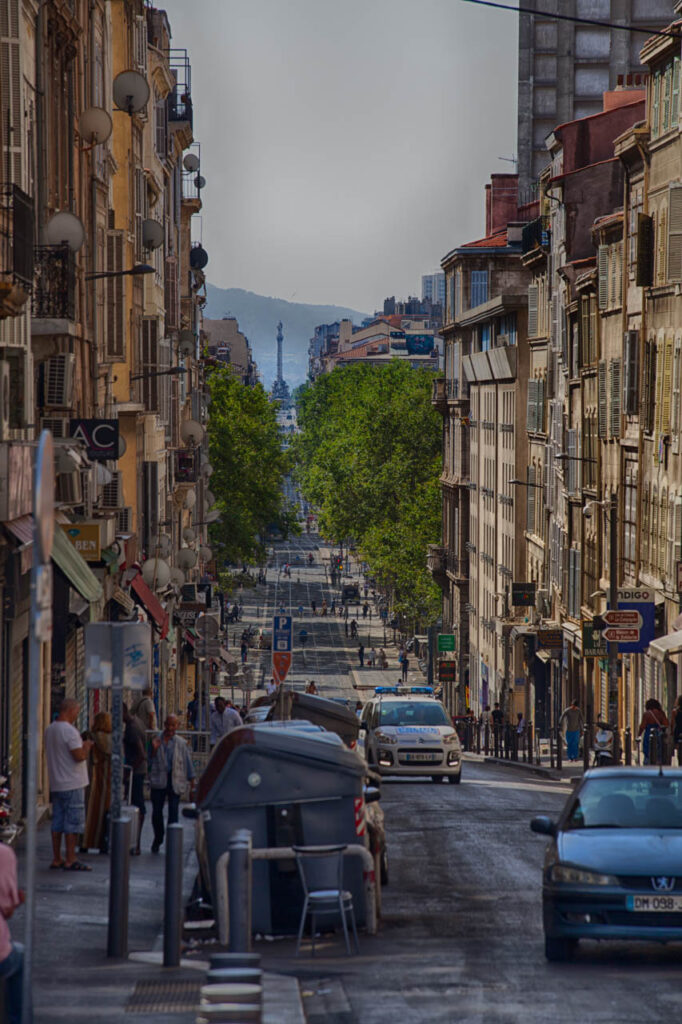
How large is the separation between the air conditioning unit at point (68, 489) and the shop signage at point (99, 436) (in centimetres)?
186

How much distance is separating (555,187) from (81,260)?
3225cm

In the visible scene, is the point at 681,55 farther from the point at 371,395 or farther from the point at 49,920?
the point at 371,395

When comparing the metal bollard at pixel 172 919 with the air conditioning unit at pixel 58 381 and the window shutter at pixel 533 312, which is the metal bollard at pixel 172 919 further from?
the window shutter at pixel 533 312

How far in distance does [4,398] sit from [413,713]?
16.5 metres

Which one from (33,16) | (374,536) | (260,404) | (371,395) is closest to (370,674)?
(374,536)

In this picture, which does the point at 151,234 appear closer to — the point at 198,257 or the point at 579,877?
the point at 579,877

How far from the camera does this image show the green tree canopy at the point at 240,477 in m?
96.5

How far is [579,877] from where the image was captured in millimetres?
13281

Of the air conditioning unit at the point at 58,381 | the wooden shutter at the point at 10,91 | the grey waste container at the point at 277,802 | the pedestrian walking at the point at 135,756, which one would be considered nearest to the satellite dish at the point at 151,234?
the air conditioning unit at the point at 58,381

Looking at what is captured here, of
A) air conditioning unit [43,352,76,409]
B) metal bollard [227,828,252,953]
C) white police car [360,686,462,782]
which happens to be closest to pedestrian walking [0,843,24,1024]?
metal bollard [227,828,252,953]

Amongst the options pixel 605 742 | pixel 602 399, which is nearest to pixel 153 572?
pixel 605 742

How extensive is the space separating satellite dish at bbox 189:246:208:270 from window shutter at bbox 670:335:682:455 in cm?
4013

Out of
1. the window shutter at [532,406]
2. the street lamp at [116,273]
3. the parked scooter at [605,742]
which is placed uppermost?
the street lamp at [116,273]

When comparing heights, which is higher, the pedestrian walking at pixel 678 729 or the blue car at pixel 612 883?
the blue car at pixel 612 883
